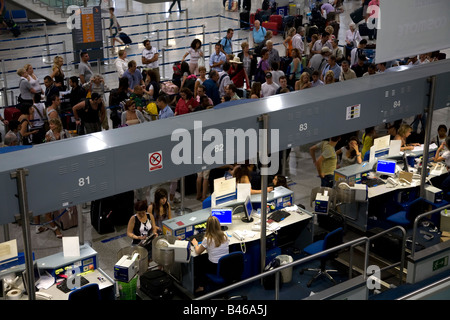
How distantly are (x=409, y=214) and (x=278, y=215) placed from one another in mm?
1973

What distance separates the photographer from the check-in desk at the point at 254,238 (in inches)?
330

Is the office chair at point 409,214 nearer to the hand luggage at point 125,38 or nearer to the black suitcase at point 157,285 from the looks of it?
the black suitcase at point 157,285

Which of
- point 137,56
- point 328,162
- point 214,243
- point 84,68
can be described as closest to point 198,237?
point 214,243

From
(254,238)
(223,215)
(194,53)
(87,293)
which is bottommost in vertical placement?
(254,238)

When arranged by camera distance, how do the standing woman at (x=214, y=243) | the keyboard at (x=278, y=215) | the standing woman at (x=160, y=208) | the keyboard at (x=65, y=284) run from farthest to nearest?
the keyboard at (x=278, y=215)
the standing woman at (x=160, y=208)
the standing woman at (x=214, y=243)
the keyboard at (x=65, y=284)

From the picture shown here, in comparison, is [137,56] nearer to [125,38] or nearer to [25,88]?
[125,38]

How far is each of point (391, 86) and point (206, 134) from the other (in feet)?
9.20

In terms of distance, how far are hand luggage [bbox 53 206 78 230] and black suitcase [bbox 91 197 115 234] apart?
0.28m

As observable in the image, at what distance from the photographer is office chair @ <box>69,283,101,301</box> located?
22.8 feet

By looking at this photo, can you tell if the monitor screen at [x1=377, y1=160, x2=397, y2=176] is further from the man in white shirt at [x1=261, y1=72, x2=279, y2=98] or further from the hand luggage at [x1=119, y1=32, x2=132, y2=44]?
the hand luggage at [x1=119, y1=32, x2=132, y2=44]

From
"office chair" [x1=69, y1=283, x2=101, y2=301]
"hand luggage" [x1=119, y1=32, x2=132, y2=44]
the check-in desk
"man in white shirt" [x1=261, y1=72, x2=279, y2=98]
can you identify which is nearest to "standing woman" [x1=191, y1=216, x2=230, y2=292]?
the check-in desk

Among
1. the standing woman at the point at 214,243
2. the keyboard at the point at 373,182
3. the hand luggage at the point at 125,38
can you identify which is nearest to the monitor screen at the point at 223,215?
the standing woman at the point at 214,243

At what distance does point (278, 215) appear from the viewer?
9.31 metres
